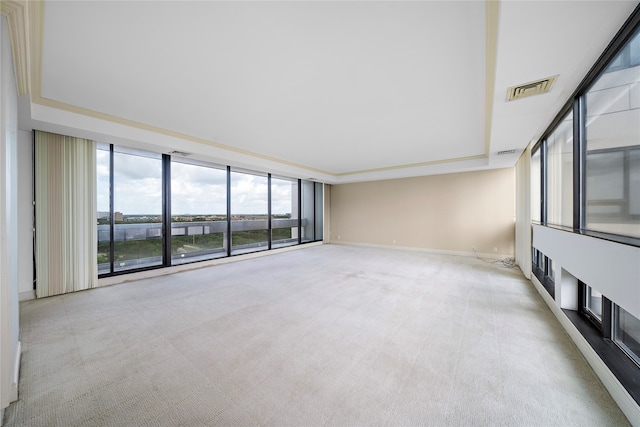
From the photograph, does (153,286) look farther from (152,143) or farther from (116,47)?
(116,47)

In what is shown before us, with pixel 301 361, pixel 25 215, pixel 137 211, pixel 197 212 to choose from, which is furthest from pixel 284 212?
pixel 301 361

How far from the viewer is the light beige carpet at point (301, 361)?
1.42 metres

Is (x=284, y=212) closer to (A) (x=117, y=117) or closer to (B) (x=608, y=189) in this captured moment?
(A) (x=117, y=117)

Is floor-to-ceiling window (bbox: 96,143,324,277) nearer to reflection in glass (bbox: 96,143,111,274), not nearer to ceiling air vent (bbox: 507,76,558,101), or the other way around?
reflection in glass (bbox: 96,143,111,274)

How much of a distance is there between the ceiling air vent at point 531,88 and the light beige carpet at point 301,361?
2431 millimetres

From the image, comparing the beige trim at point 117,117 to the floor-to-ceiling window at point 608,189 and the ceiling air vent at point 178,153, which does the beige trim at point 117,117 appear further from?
the floor-to-ceiling window at point 608,189

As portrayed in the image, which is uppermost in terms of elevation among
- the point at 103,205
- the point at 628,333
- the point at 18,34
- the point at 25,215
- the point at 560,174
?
the point at 18,34

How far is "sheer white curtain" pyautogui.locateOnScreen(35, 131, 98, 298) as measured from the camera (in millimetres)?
3357

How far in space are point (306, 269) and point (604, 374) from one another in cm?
407

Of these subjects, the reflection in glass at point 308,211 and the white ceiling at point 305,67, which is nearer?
the white ceiling at point 305,67

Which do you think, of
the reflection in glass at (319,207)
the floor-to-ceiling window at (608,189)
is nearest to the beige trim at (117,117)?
the floor-to-ceiling window at (608,189)

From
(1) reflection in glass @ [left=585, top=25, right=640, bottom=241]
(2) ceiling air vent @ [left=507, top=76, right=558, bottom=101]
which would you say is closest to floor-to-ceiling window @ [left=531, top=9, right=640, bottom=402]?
(1) reflection in glass @ [left=585, top=25, right=640, bottom=241]

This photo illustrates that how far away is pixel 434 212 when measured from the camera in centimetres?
709

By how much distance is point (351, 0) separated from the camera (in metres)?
1.51
